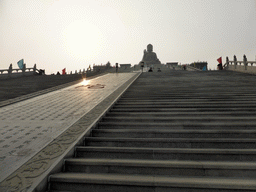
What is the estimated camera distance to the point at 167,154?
3537mm

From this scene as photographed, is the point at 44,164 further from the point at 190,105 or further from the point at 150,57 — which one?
the point at 150,57

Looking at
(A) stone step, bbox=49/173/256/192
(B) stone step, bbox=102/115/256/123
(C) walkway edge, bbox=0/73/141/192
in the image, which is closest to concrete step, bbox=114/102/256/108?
(B) stone step, bbox=102/115/256/123

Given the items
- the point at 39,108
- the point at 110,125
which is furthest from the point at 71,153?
the point at 39,108

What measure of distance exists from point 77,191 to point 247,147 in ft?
11.8

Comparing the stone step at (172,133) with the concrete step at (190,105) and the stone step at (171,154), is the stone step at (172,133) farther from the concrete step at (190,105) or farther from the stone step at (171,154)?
the concrete step at (190,105)

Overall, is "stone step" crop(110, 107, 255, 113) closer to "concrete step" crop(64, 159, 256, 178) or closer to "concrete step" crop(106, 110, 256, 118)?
"concrete step" crop(106, 110, 256, 118)

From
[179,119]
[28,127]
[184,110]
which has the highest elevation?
[184,110]

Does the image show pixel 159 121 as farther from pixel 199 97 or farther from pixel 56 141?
pixel 199 97

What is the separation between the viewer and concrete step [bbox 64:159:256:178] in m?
3.03

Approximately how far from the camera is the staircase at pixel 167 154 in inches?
111

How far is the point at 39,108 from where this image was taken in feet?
24.1

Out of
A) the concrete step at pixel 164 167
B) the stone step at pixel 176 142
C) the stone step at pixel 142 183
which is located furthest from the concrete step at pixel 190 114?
the stone step at pixel 142 183

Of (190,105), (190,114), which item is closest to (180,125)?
(190,114)

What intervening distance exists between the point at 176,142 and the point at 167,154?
0.52 metres
